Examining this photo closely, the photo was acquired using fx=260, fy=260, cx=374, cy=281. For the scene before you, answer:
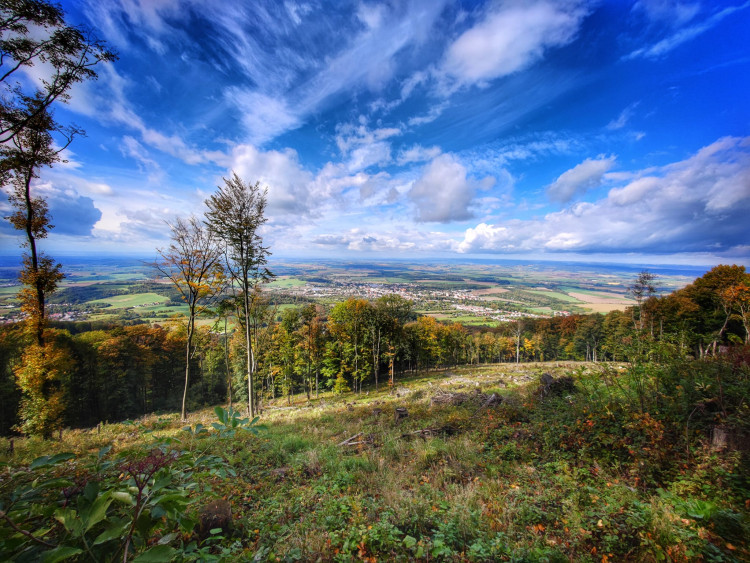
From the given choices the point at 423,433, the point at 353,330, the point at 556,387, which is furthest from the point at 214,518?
the point at 353,330

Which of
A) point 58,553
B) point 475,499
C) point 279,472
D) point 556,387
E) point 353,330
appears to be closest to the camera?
point 58,553

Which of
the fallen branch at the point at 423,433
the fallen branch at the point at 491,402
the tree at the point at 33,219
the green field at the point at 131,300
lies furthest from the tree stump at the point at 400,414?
the green field at the point at 131,300

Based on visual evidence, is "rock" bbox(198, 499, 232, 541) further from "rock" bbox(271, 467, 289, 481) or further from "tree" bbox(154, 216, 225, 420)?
"tree" bbox(154, 216, 225, 420)

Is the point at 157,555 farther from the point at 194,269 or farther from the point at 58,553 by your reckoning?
the point at 194,269

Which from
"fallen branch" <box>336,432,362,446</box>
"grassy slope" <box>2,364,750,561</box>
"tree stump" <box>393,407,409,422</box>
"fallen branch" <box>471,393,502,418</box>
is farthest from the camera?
"tree stump" <box>393,407,409,422</box>

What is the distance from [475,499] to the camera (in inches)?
179

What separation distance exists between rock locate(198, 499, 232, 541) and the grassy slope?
257 mm

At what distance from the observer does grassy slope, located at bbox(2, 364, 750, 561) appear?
3273 mm

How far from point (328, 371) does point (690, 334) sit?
84.4 feet

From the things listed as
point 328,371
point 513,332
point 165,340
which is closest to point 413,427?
point 328,371

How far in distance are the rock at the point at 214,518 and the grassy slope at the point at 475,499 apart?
10.1 inches

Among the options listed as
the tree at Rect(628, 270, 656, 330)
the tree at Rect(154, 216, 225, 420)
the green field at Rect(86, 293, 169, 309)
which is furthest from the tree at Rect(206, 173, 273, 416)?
the green field at Rect(86, 293, 169, 309)

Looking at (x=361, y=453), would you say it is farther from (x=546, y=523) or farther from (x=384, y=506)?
(x=546, y=523)

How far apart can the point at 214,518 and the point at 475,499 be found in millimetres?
4153
